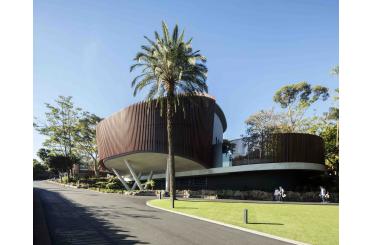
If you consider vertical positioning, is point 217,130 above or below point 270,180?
above

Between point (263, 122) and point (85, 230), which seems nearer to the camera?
point (85, 230)

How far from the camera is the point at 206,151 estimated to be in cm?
4038

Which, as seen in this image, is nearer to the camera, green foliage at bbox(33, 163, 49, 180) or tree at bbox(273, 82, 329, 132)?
tree at bbox(273, 82, 329, 132)

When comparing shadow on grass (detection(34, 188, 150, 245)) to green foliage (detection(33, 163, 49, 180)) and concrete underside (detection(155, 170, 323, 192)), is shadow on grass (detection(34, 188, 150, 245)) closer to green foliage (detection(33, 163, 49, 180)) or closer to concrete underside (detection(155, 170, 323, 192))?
concrete underside (detection(155, 170, 323, 192))

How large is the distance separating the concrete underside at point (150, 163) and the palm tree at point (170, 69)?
1226 cm

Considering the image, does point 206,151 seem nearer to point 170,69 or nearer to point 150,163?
point 150,163

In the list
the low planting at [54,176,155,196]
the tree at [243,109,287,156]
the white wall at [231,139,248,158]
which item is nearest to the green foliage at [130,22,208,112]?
the white wall at [231,139,248,158]

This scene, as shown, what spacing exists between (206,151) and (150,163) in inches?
350

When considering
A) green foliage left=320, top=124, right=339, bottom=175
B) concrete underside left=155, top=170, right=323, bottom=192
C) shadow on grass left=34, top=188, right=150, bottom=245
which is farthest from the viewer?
green foliage left=320, top=124, right=339, bottom=175

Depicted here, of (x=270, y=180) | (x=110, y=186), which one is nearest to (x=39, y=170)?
(x=110, y=186)

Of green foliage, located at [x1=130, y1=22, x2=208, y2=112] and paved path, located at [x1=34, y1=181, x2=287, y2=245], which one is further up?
green foliage, located at [x1=130, y1=22, x2=208, y2=112]

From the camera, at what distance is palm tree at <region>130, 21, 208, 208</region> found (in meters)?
27.0

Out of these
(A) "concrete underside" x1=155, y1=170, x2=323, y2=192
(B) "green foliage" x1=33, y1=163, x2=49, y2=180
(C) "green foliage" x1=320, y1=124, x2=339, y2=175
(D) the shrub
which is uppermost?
(C) "green foliage" x1=320, y1=124, x2=339, y2=175

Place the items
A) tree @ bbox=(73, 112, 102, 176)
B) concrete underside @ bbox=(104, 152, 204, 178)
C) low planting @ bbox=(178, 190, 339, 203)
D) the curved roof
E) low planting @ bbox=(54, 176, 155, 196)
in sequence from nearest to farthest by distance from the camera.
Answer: low planting @ bbox=(178, 190, 339, 203) < low planting @ bbox=(54, 176, 155, 196) < the curved roof < concrete underside @ bbox=(104, 152, 204, 178) < tree @ bbox=(73, 112, 102, 176)
